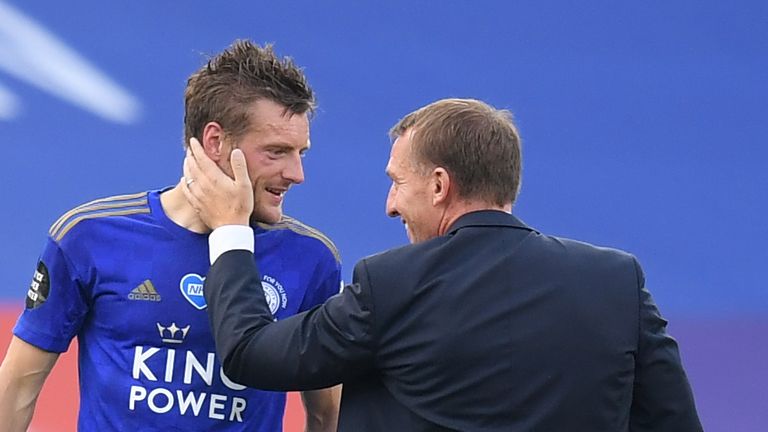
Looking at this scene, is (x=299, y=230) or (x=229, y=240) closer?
(x=229, y=240)

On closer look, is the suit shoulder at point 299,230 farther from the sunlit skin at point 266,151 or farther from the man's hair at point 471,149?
the man's hair at point 471,149

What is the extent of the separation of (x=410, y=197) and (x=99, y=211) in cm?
73

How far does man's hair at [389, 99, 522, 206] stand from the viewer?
7.13 ft

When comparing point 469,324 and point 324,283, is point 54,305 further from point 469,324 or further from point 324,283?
point 469,324

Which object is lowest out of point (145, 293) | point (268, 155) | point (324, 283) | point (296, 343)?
point (296, 343)

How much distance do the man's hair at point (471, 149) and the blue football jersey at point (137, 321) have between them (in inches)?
21.4

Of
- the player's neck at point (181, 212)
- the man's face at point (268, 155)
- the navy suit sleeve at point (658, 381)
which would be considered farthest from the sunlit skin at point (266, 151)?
the navy suit sleeve at point (658, 381)

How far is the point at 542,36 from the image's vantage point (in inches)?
232

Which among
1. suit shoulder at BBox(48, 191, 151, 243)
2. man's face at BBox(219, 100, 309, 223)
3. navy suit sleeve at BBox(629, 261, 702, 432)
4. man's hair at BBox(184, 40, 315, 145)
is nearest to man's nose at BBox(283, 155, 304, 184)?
man's face at BBox(219, 100, 309, 223)

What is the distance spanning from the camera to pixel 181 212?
8.45 feet

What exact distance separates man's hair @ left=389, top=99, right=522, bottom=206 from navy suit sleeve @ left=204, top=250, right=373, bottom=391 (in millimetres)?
277

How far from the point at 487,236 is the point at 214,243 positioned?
0.54 m

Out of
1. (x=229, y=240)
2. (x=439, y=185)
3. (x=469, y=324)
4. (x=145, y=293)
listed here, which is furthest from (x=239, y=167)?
(x=469, y=324)

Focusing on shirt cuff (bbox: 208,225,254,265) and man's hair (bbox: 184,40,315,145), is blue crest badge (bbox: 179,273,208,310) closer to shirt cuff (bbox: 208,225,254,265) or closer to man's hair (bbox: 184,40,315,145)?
shirt cuff (bbox: 208,225,254,265)
